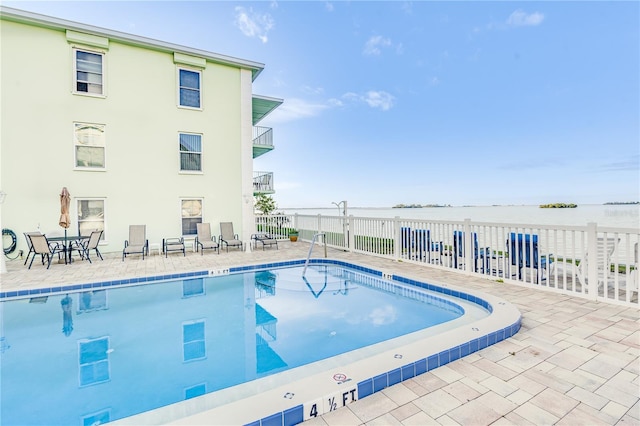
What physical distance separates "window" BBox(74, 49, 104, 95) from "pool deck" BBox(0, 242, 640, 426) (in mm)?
11218

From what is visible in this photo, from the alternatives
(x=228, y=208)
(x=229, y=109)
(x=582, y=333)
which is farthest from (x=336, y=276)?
(x=229, y=109)

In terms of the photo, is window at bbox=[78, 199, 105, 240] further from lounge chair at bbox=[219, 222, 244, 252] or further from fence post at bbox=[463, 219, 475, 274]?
fence post at bbox=[463, 219, 475, 274]

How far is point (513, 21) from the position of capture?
40.0 feet

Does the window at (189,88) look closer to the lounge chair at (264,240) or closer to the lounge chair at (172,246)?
the lounge chair at (172,246)

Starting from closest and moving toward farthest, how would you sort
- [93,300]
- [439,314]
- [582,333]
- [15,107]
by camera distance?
[582,333] → [439,314] → [93,300] → [15,107]

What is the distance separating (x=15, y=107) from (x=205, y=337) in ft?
30.3

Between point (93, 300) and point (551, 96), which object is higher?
point (551, 96)

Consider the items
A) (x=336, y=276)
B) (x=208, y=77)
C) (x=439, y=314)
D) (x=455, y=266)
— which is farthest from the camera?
(x=208, y=77)

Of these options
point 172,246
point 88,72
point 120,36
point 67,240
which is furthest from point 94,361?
point 120,36

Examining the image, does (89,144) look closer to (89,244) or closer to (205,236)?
(89,244)

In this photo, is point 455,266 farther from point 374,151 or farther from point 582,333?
point 374,151

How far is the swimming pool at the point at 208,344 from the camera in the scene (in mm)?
2439

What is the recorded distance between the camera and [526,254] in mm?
5270

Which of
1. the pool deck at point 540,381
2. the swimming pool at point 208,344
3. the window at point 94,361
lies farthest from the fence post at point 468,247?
the window at point 94,361
